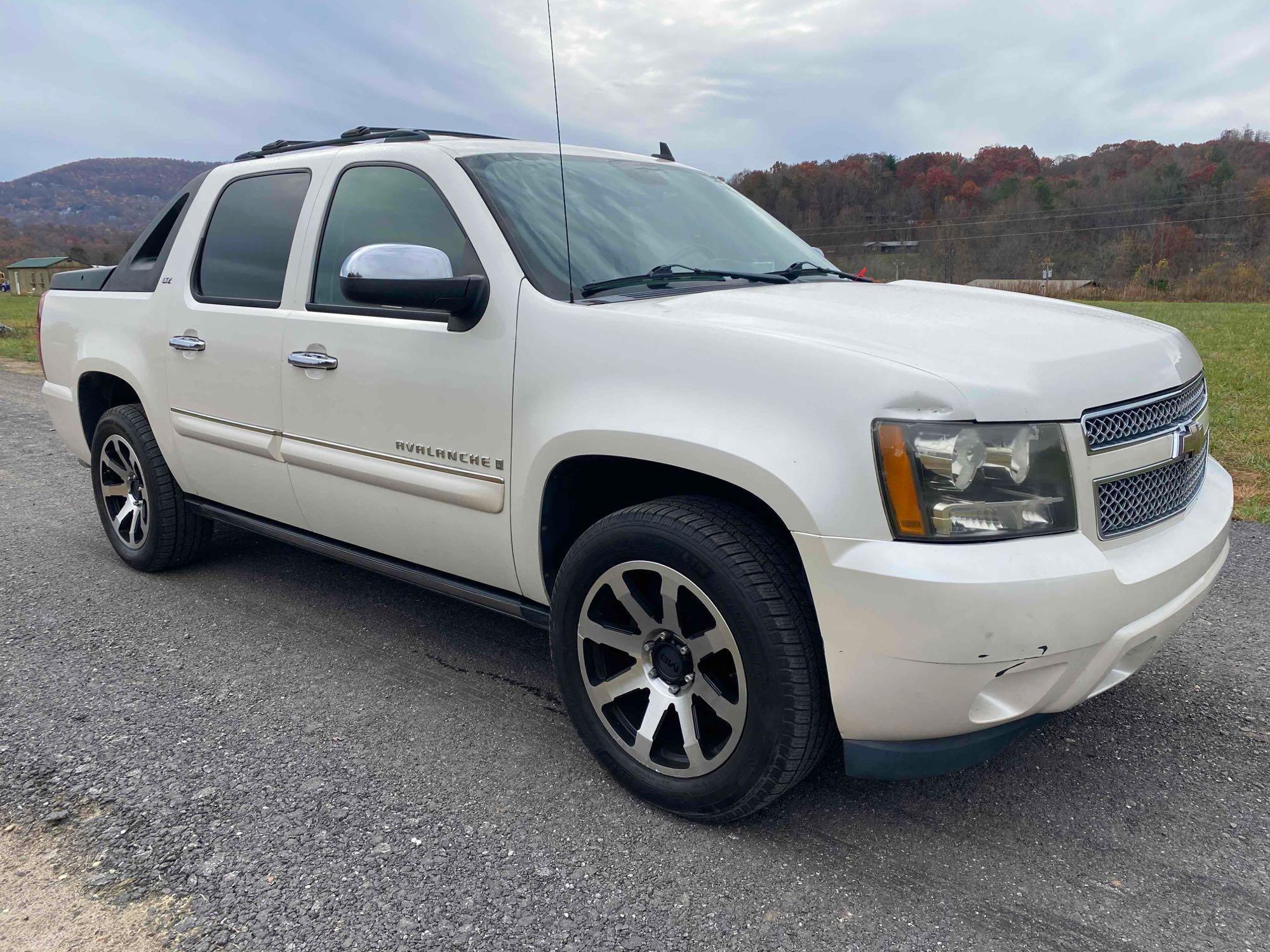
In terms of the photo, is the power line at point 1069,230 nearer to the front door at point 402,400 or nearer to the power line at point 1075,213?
the power line at point 1075,213

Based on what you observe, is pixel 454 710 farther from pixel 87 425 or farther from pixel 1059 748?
pixel 87 425

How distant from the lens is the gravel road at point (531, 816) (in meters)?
2.15

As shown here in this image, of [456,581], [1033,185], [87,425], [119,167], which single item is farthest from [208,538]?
[119,167]

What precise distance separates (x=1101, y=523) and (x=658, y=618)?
1.10 meters

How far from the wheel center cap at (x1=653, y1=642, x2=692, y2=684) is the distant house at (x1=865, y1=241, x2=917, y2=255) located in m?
46.6

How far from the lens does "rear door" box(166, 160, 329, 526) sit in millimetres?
3547

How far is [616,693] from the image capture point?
2.62 m

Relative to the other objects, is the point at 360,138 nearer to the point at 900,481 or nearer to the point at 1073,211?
the point at 900,481

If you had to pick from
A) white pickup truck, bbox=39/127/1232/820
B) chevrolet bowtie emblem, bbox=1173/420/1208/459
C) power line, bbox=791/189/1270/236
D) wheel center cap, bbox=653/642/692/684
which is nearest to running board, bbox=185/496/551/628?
white pickup truck, bbox=39/127/1232/820

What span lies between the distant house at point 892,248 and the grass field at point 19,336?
3578 cm

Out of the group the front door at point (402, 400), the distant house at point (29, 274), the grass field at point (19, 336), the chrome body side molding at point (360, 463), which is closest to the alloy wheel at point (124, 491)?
the chrome body side molding at point (360, 463)

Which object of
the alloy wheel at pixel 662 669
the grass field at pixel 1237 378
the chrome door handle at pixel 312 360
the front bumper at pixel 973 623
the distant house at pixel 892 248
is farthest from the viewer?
the distant house at pixel 892 248

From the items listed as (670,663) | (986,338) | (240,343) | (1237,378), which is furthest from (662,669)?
(1237,378)

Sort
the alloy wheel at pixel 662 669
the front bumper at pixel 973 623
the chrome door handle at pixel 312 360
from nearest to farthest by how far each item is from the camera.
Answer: the front bumper at pixel 973 623, the alloy wheel at pixel 662 669, the chrome door handle at pixel 312 360
